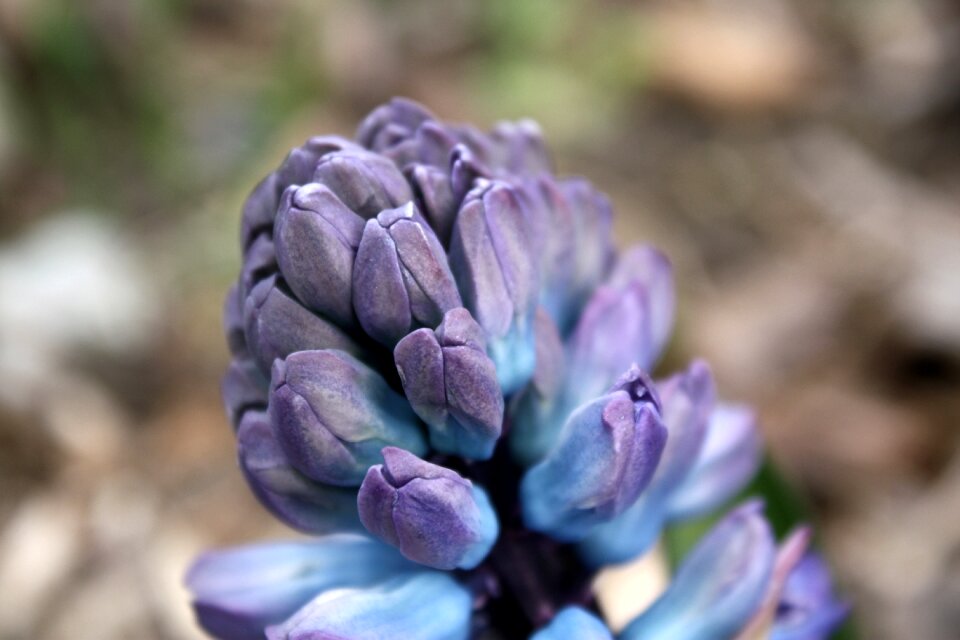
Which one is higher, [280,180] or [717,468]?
[280,180]

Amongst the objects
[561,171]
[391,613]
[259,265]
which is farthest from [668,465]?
[561,171]

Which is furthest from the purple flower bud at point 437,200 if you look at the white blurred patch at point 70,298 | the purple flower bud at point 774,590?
the white blurred patch at point 70,298

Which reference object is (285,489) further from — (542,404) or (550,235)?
(550,235)

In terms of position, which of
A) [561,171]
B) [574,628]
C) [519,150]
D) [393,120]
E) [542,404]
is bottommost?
[574,628]

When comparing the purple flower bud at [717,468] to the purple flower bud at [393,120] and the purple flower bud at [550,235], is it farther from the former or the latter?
the purple flower bud at [393,120]

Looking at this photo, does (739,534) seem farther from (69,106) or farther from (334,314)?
(69,106)

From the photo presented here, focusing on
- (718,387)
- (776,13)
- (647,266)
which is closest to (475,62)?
(776,13)
